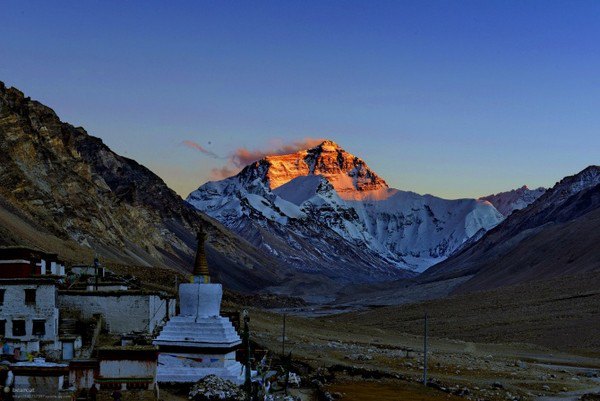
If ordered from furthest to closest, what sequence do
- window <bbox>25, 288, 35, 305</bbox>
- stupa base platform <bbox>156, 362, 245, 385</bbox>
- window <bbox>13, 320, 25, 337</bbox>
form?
1. window <bbox>25, 288, 35, 305</bbox>
2. window <bbox>13, 320, 25, 337</bbox>
3. stupa base platform <bbox>156, 362, 245, 385</bbox>

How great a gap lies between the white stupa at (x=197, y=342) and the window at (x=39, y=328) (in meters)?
4.30

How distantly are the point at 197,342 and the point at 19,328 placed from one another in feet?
20.8

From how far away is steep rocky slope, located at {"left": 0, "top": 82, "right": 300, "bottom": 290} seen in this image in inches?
3518

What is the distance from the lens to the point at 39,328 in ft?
94.2

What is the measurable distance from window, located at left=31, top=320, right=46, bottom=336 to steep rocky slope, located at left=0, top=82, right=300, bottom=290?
42861 mm

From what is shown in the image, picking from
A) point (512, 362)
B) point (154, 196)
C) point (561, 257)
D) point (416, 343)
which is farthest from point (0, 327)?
point (154, 196)

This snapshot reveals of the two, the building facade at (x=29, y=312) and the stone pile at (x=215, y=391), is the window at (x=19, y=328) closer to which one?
the building facade at (x=29, y=312)

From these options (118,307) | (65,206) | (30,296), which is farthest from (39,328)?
(65,206)

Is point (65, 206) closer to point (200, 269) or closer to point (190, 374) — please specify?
point (200, 269)

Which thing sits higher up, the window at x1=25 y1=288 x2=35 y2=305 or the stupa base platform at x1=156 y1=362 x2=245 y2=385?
the window at x1=25 y1=288 x2=35 y2=305

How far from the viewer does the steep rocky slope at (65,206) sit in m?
89.4

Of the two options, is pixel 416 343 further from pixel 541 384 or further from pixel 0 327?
pixel 0 327

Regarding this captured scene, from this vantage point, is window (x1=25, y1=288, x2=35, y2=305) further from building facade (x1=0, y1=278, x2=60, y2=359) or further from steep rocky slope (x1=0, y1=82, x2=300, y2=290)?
steep rocky slope (x1=0, y1=82, x2=300, y2=290)

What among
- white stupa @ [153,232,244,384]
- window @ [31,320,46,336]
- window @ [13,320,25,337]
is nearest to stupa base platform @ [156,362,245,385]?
white stupa @ [153,232,244,384]
